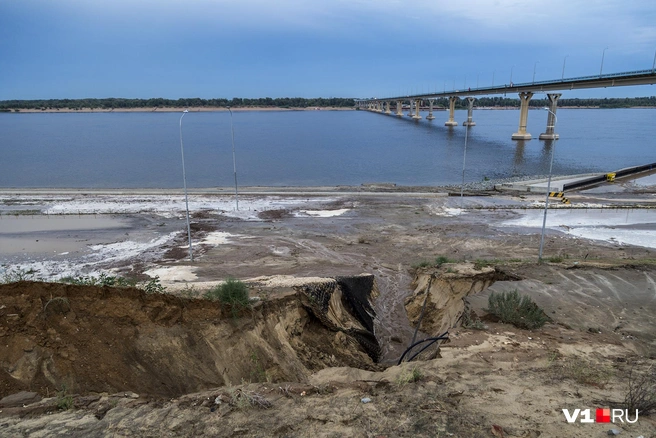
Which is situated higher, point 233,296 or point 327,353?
point 233,296

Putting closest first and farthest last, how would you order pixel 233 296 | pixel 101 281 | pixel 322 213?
pixel 233 296 → pixel 101 281 → pixel 322 213

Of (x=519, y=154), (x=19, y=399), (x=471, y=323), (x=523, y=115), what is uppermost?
(x=523, y=115)

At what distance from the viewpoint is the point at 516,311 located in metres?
12.8

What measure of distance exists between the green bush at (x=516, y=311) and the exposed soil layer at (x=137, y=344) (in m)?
4.41

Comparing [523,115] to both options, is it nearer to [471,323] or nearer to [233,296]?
[471,323]

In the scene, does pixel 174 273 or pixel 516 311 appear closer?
pixel 516 311

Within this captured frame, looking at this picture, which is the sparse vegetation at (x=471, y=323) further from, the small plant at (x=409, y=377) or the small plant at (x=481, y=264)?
the small plant at (x=481, y=264)

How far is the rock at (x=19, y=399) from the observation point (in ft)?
24.6

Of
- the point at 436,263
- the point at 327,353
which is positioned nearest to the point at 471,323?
the point at 327,353

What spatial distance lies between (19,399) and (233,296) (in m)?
5.38

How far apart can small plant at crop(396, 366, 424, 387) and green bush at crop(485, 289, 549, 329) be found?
16.9 ft

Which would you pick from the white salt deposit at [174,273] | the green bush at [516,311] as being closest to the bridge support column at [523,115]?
the green bush at [516,311]

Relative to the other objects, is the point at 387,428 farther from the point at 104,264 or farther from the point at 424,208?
the point at 424,208

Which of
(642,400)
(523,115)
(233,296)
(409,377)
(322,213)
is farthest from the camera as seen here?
(523,115)
